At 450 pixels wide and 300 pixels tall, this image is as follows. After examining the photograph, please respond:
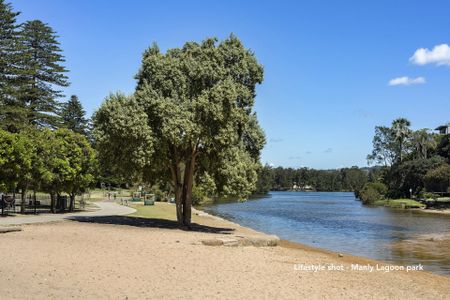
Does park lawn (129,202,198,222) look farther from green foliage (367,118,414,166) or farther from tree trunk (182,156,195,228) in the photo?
green foliage (367,118,414,166)

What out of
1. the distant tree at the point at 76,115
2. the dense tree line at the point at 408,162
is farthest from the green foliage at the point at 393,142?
the distant tree at the point at 76,115

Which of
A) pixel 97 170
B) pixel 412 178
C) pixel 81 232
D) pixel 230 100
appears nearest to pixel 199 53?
pixel 230 100

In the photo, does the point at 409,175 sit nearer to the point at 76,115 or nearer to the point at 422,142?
the point at 422,142

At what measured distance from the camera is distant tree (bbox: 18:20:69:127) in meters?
61.8

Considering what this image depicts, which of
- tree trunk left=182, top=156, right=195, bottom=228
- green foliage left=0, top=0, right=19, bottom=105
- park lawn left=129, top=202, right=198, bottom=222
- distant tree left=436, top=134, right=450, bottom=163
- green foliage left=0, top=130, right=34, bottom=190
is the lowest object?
park lawn left=129, top=202, right=198, bottom=222

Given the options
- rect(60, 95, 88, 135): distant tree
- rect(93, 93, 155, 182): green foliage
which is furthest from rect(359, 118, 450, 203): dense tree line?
rect(93, 93, 155, 182): green foliage

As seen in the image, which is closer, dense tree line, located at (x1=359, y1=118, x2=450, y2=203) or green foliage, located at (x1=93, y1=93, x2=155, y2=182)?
green foliage, located at (x1=93, y1=93, x2=155, y2=182)

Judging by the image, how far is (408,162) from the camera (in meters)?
99.6

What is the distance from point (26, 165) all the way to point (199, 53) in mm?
12371

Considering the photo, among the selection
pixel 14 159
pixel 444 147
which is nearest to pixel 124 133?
pixel 14 159

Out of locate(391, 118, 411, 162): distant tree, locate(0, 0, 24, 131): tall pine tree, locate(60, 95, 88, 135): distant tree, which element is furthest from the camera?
locate(391, 118, 411, 162): distant tree

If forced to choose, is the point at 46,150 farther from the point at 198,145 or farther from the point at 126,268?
the point at 126,268

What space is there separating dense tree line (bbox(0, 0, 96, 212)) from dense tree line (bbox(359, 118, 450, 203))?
209 feet

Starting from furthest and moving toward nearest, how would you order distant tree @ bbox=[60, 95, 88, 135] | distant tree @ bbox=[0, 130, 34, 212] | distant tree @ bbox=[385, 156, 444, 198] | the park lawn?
distant tree @ bbox=[385, 156, 444, 198] < distant tree @ bbox=[60, 95, 88, 135] < the park lawn < distant tree @ bbox=[0, 130, 34, 212]
